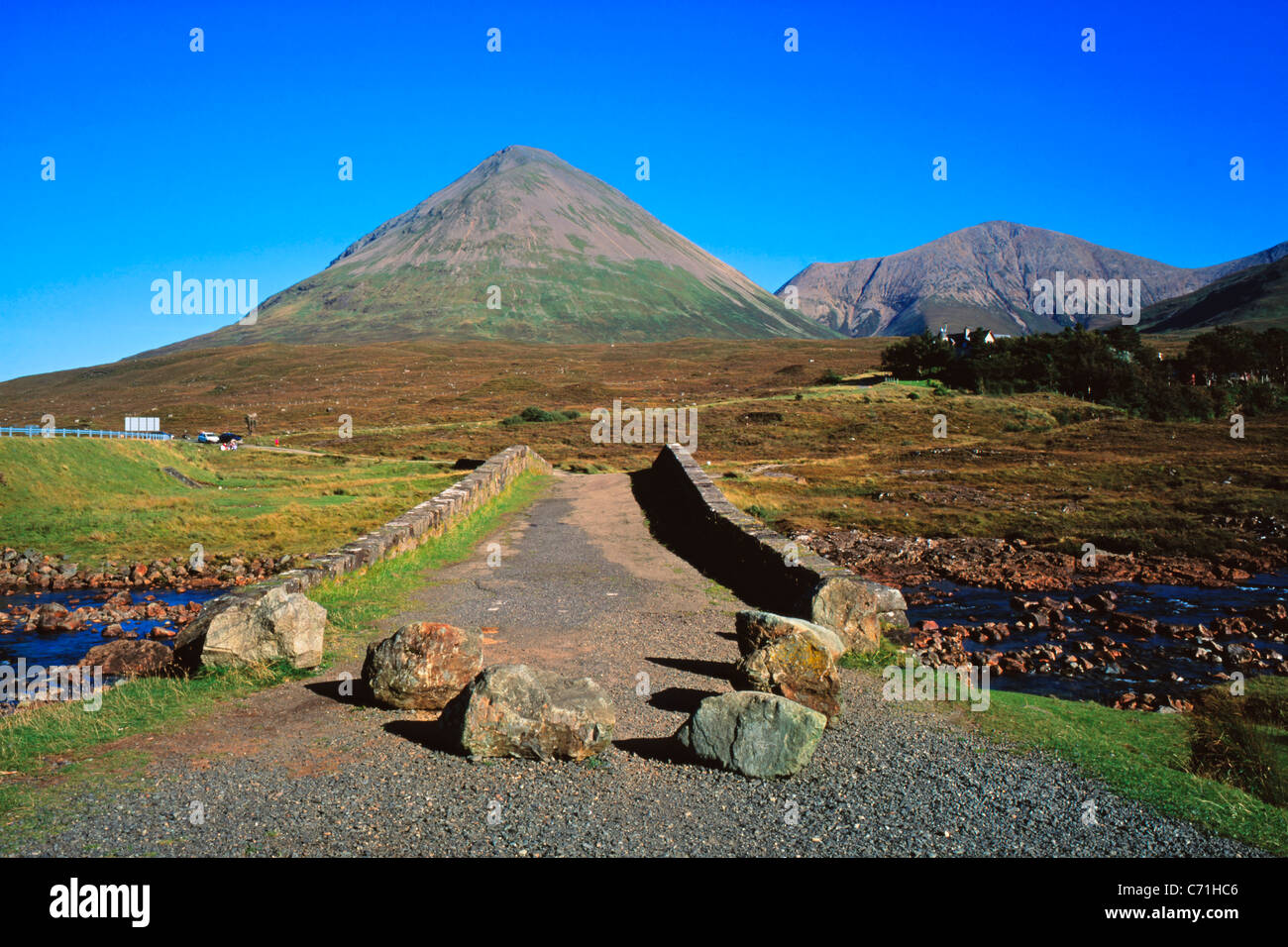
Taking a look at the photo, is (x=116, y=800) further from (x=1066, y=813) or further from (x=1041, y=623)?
(x=1041, y=623)

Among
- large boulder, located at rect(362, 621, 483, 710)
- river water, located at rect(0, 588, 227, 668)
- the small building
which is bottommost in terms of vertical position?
river water, located at rect(0, 588, 227, 668)

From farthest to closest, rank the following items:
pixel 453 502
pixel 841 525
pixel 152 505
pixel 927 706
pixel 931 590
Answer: pixel 152 505 < pixel 841 525 < pixel 453 502 < pixel 931 590 < pixel 927 706

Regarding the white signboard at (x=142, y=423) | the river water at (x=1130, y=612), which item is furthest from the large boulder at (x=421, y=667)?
the white signboard at (x=142, y=423)

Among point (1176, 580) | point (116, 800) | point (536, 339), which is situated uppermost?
point (536, 339)

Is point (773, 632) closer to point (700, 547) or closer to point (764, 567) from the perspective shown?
point (764, 567)

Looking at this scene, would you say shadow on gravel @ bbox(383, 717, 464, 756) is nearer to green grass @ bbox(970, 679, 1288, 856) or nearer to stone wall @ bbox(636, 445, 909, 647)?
green grass @ bbox(970, 679, 1288, 856)

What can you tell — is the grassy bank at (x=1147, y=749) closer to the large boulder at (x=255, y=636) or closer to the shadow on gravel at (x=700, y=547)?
the shadow on gravel at (x=700, y=547)

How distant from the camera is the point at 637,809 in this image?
477 centimetres

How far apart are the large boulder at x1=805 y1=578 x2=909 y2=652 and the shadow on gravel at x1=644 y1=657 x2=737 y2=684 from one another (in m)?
1.14

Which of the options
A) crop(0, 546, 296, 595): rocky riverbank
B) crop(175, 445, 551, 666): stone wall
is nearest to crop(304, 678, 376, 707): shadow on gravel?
crop(175, 445, 551, 666): stone wall

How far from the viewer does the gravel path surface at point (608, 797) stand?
4355mm

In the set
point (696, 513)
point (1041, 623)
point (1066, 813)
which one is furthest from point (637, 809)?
point (696, 513)

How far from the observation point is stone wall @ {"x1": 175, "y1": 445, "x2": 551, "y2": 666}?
26.1 ft
